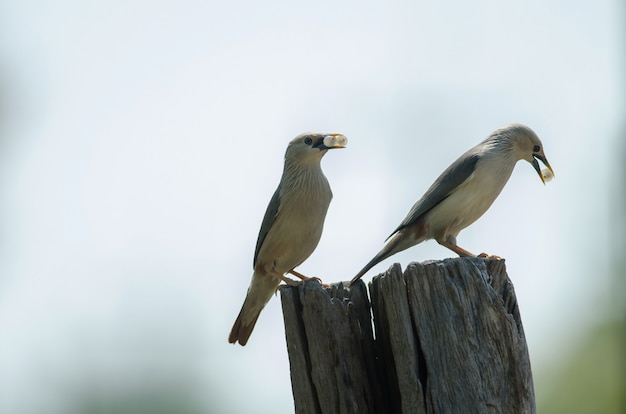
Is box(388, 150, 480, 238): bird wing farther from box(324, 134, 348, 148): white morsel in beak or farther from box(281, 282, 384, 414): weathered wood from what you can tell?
box(281, 282, 384, 414): weathered wood

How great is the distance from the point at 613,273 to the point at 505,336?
66.7ft

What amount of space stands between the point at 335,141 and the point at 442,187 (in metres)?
0.85

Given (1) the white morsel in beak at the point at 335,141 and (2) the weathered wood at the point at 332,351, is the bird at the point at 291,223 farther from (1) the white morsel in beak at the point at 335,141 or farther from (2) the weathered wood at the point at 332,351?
(2) the weathered wood at the point at 332,351

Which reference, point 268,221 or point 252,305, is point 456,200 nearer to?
point 268,221

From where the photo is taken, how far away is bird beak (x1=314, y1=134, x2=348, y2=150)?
21.0ft

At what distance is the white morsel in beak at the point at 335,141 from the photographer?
6375mm

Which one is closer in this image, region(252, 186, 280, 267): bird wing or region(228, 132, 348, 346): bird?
region(228, 132, 348, 346): bird

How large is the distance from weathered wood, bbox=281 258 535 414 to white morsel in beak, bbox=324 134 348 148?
8.02 feet

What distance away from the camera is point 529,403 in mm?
3707

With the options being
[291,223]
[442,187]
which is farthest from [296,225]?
[442,187]

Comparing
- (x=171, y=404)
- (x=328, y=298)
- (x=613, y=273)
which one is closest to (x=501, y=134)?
(x=328, y=298)

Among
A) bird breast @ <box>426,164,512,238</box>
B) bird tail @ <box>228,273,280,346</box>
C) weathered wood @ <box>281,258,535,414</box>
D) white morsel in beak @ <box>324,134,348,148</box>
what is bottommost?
weathered wood @ <box>281,258,535,414</box>

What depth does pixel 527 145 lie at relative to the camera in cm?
661

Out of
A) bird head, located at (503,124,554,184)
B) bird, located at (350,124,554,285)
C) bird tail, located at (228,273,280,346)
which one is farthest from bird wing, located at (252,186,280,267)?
bird head, located at (503,124,554,184)
